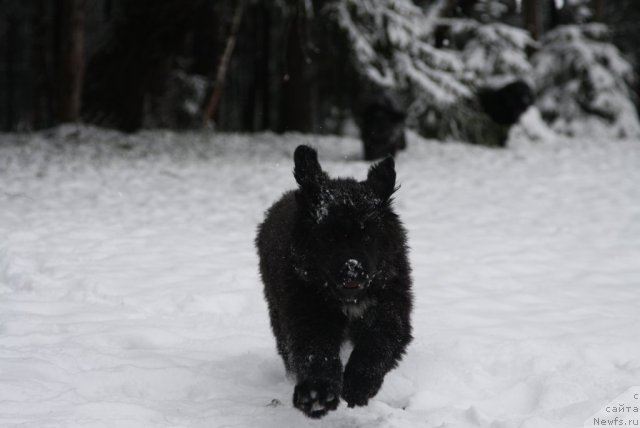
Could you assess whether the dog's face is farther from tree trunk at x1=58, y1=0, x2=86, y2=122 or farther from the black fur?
the black fur

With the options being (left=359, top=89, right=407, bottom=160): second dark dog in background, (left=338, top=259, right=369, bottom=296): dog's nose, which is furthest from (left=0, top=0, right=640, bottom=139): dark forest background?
(left=338, top=259, right=369, bottom=296): dog's nose

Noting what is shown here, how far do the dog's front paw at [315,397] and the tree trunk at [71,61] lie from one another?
47.0ft

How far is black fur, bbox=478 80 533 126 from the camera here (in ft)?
56.5

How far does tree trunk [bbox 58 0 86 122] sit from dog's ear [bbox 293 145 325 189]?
13.7m

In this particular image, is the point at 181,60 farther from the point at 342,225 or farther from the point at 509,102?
the point at 342,225

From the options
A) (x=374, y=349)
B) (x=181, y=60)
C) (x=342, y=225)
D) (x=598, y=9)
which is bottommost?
(x=181, y=60)

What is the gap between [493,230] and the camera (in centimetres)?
867

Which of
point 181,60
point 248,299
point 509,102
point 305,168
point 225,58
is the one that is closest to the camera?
point 305,168

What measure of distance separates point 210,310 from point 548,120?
19204 millimetres

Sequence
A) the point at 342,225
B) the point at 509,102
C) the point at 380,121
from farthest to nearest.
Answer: the point at 509,102
the point at 380,121
the point at 342,225

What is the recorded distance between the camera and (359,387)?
136 inches

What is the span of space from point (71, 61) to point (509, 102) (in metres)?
11.1

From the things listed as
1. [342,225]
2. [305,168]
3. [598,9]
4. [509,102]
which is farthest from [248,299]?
[598,9]

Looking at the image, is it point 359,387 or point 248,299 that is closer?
point 359,387
